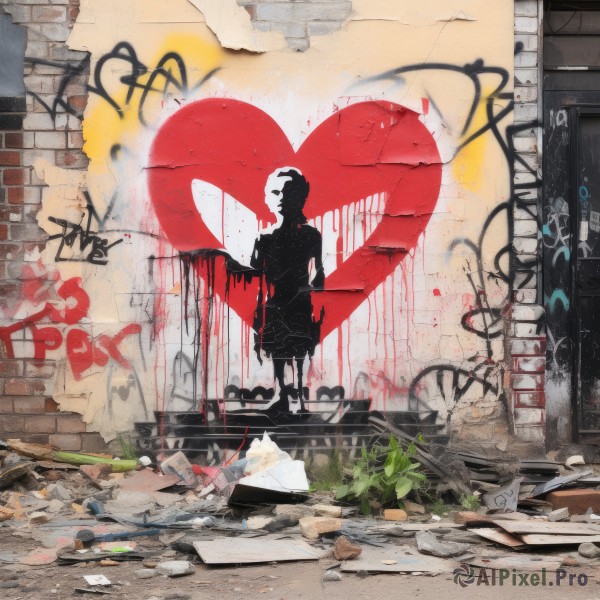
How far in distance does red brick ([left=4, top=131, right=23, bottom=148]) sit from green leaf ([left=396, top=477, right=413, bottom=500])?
10.6 feet

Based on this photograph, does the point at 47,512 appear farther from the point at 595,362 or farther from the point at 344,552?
the point at 595,362

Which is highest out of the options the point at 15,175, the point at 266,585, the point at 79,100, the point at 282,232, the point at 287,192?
the point at 79,100

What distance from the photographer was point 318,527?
470 centimetres

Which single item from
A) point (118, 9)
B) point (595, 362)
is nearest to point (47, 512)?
point (118, 9)

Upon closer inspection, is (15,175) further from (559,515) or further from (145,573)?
(559,515)

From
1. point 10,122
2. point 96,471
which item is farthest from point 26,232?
point 96,471

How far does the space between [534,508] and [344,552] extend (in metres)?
1.50

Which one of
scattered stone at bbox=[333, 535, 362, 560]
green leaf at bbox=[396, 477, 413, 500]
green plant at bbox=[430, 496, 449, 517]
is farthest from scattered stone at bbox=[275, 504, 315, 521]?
green plant at bbox=[430, 496, 449, 517]

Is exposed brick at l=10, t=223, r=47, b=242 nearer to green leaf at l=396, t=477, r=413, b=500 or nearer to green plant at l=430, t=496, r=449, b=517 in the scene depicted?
green leaf at l=396, t=477, r=413, b=500

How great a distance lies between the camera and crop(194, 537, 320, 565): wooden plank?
171 inches

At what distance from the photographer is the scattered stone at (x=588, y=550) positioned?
14.5 feet

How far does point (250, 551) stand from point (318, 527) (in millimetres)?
414

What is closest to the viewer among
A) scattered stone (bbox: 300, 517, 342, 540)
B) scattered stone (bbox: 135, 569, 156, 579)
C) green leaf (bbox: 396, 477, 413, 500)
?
scattered stone (bbox: 135, 569, 156, 579)

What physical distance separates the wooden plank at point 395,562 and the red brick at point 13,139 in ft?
11.2
